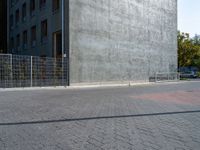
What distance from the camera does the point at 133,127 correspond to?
6.25 meters

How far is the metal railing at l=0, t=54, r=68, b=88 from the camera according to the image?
58.4ft

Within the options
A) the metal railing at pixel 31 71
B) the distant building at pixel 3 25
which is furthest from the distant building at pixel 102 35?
the distant building at pixel 3 25

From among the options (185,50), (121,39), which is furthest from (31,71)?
(185,50)

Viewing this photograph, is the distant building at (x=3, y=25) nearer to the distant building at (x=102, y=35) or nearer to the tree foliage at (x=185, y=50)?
the distant building at (x=102, y=35)

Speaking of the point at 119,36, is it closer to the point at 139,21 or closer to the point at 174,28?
the point at 139,21

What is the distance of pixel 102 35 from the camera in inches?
995

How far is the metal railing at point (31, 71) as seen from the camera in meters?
17.8

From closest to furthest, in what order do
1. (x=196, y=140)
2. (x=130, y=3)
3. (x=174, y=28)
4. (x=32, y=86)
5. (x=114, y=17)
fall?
(x=196, y=140), (x=32, y=86), (x=114, y=17), (x=130, y=3), (x=174, y=28)

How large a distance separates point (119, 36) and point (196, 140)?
22559mm

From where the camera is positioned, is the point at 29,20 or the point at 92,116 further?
the point at 29,20

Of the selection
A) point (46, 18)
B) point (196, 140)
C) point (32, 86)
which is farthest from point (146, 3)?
point (196, 140)

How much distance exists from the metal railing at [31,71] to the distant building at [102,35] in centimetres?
110

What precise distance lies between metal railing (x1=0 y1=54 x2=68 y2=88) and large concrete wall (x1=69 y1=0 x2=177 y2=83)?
1.17 meters

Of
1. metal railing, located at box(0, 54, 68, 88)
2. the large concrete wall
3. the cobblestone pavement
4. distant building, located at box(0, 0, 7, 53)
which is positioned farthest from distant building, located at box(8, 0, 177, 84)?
the cobblestone pavement
